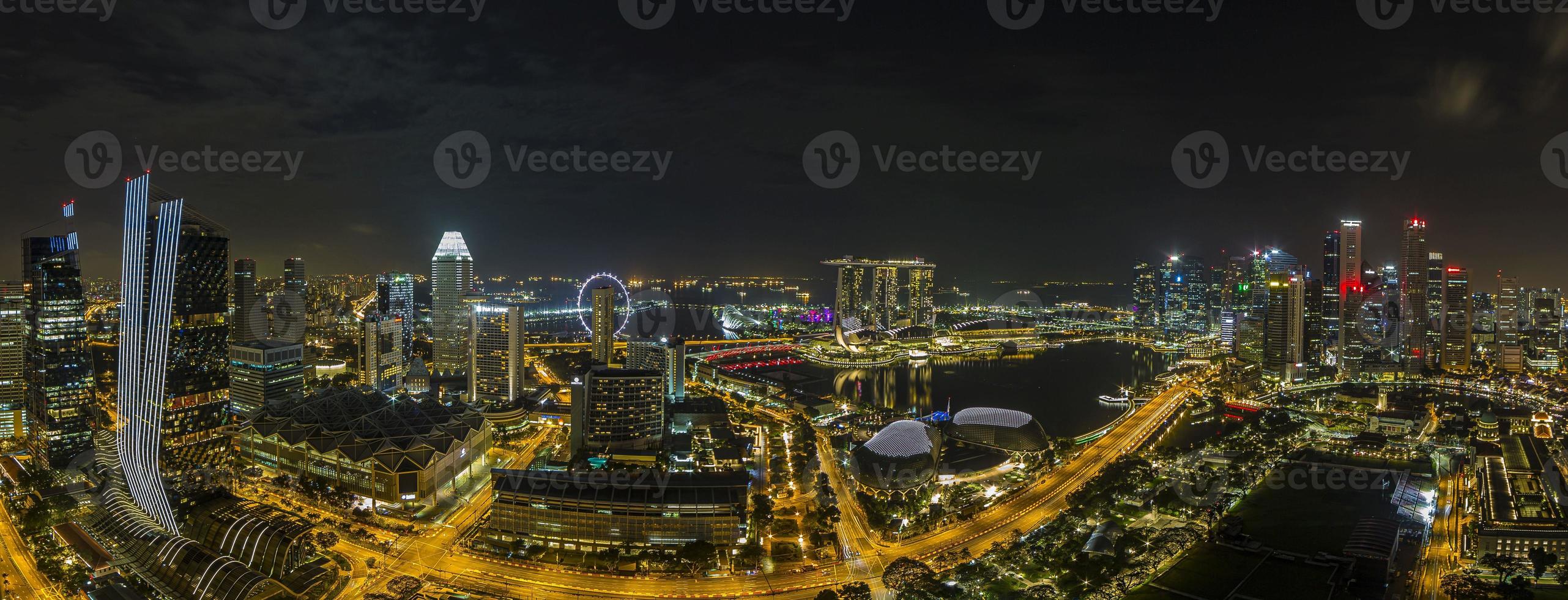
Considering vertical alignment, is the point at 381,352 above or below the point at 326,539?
above

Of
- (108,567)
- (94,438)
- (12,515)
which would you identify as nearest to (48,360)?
(94,438)

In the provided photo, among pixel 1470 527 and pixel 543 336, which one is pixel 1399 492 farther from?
pixel 543 336

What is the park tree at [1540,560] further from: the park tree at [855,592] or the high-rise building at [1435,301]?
the high-rise building at [1435,301]

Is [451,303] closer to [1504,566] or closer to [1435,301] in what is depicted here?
[1504,566]

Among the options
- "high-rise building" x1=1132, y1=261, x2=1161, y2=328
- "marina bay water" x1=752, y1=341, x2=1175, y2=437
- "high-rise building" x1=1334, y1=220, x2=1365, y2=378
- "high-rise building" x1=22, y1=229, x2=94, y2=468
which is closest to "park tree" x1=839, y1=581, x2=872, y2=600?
"marina bay water" x1=752, y1=341, x2=1175, y2=437

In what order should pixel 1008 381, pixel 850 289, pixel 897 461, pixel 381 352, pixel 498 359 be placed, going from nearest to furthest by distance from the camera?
pixel 897 461
pixel 498 359
pixel 381 352
pixel 1008 381
pixel 850 289

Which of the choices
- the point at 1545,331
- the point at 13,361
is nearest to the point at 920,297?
the point at 1545,331

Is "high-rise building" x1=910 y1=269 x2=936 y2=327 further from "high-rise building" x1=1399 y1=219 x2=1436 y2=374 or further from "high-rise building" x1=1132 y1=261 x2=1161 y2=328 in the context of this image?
"high-rise building" x1=1399 y1=219 x2=1436 y2=374
